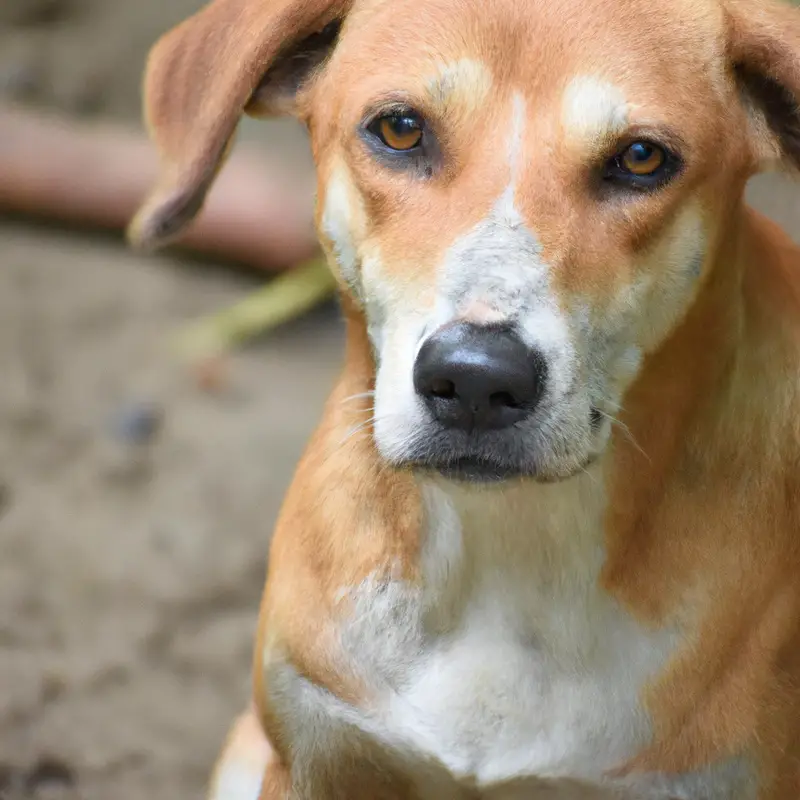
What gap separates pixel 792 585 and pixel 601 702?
33 cm

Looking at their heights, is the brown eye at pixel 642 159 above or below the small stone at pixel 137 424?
above

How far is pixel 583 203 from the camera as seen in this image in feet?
5.71

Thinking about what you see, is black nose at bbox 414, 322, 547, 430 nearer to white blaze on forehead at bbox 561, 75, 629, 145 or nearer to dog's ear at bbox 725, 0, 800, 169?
white blaze on forehead at bbox 561, 75, 629, 145

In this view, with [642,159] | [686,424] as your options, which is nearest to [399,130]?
[642,159]

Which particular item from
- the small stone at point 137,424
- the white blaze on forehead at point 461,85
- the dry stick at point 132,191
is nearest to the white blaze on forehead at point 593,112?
the white blaze on forehead at point 461,85

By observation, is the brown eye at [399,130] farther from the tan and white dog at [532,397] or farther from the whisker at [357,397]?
the whisker at [357,397]

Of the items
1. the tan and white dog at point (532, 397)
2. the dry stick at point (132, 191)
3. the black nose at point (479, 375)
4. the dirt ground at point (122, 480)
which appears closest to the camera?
the black nose at point (479, 375)

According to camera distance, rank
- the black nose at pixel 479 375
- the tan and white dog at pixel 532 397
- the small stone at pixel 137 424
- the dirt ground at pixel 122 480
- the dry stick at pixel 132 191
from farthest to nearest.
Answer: the dry stick at pixel 132 191 → the small stone at pixel 137 424 → the dirt ground at pixel 122 480 → the tan and white dog at pixel 532 397 → the black nose at pixel 479 375

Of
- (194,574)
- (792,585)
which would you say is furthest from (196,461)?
(792,585)

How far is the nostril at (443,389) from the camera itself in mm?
1650

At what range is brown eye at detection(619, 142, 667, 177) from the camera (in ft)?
5.69

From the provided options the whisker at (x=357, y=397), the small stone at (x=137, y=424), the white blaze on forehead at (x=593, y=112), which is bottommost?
the small stone at (x=137, y=424)

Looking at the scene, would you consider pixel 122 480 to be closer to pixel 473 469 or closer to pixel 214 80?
pixel 214 80

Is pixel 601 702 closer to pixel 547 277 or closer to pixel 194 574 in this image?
pixel 547 277
